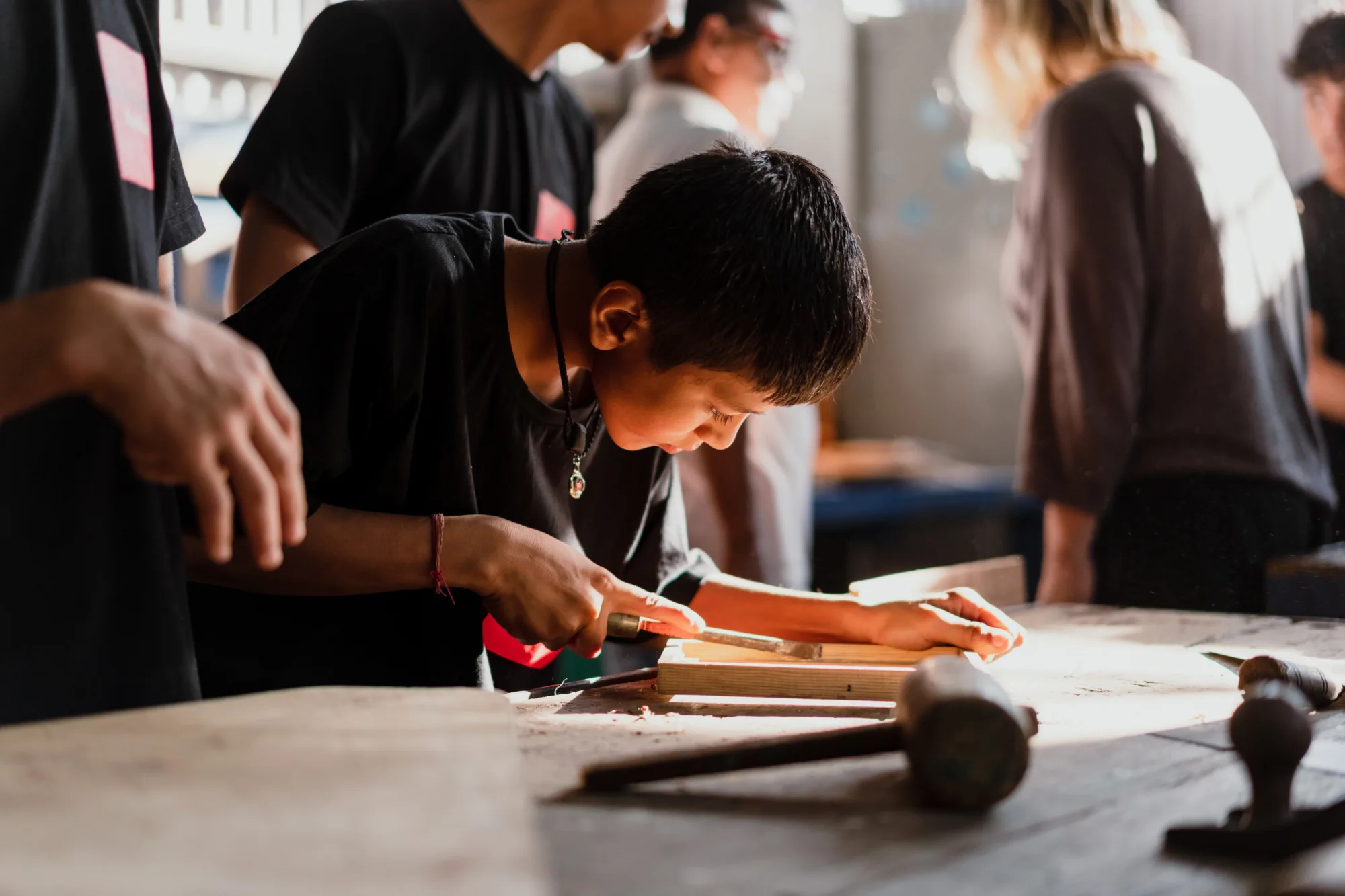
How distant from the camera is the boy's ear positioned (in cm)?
124

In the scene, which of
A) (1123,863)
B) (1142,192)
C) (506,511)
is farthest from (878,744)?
(1142,192)

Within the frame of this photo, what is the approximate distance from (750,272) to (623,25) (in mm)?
906

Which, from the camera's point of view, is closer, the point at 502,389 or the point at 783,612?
the point at 502,389

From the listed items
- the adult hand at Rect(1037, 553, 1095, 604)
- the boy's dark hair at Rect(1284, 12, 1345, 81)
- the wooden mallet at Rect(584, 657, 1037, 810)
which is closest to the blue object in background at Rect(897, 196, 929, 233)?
the boy's dark hair at Rect(1284, 12, 1345, 81)

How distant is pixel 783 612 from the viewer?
4.76 ft

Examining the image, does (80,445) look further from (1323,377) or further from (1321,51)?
(1321,51)

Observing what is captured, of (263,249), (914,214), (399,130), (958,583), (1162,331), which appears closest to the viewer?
(263,249)

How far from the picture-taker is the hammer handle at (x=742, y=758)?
809mm

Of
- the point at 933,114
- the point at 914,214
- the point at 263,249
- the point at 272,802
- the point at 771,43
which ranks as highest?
the point at 771,43

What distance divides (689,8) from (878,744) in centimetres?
204

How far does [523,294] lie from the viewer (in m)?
1.29

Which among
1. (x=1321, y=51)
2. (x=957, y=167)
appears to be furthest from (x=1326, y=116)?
(x=957, y=167)

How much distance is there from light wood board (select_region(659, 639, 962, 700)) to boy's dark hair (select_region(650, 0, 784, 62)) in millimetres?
1697

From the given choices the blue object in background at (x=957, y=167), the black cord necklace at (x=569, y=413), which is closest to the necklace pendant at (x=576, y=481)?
the black cord necklace at (x=569, y=413)
